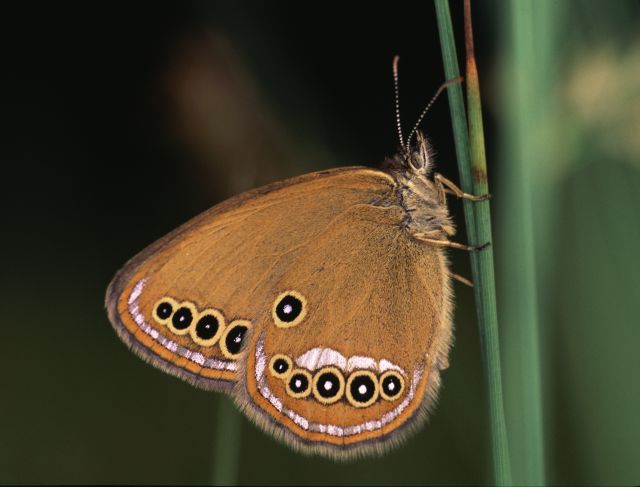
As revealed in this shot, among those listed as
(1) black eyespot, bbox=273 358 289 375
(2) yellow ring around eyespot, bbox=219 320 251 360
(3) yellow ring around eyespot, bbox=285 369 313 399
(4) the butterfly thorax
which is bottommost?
(3) yellow ring around eyespot, bbox=285 369 313 399

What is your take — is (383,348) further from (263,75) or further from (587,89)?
(263,75)

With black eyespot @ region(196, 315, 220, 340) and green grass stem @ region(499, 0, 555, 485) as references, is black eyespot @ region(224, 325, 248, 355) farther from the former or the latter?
green grass stem @ region(499, 0, 555, 485)

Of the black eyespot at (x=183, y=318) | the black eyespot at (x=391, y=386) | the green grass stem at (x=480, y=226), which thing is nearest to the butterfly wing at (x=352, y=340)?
the black eyespot at (x=391, y=386)

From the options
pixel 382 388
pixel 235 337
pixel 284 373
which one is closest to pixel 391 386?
pixel 382 388

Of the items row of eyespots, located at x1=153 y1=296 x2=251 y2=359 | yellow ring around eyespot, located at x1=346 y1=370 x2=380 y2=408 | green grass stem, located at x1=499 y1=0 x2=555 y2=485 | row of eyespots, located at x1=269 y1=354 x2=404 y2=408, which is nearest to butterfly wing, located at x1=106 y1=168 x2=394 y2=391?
row of eyespots, located at x1=153 y1=296 x2=251 y2=359

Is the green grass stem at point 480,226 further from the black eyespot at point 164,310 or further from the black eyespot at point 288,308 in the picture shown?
the black eyespot at point 164,310

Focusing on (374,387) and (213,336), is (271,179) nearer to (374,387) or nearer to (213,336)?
(213,336)
